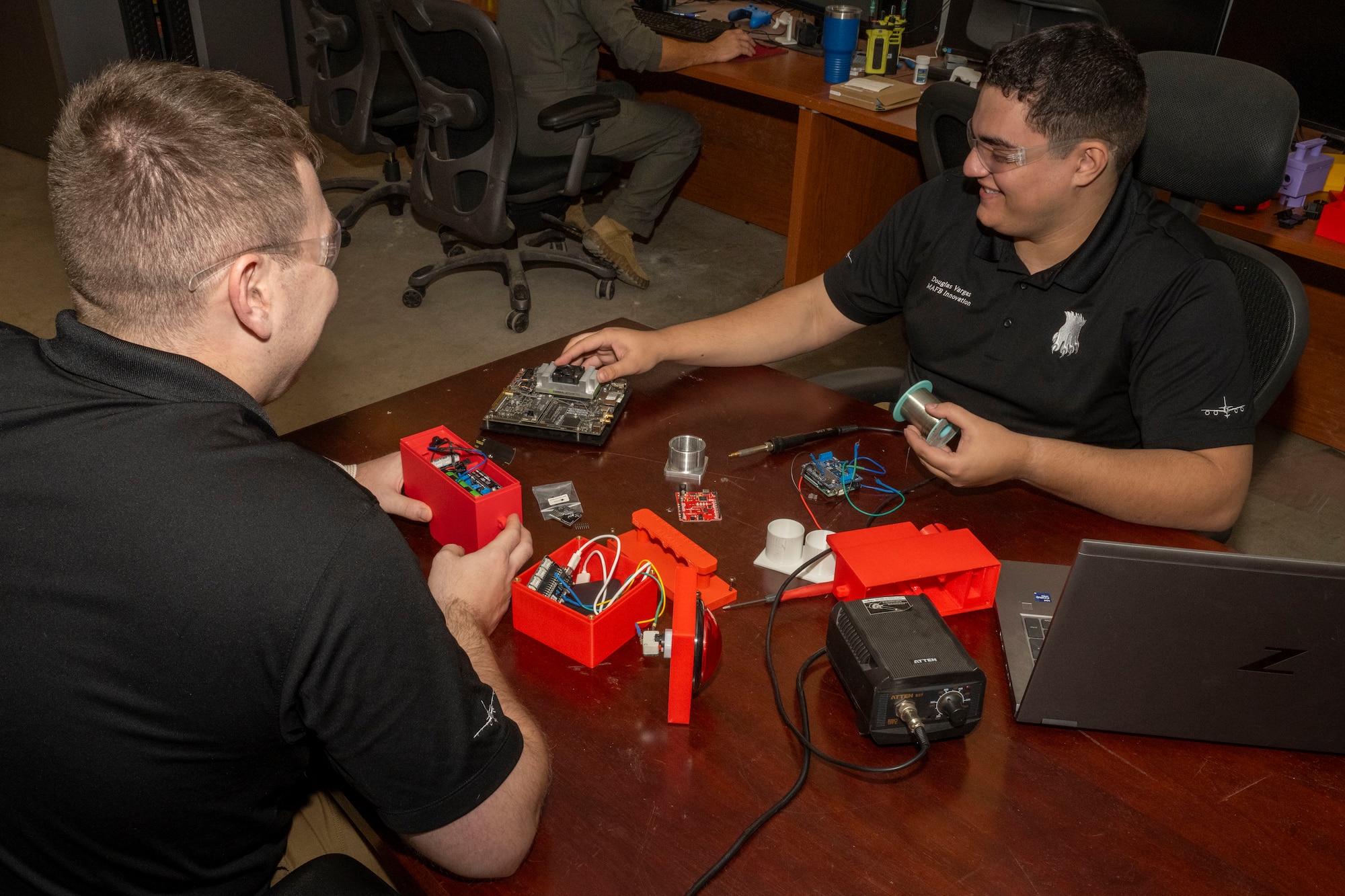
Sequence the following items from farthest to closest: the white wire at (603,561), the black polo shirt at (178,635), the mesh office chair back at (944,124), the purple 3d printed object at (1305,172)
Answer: the purple 3d printed object at (1305,172), the mesh office chair back at (944,124), the white wire at (603,561), the black polo shirt at (178,635)

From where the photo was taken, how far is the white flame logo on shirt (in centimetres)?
159

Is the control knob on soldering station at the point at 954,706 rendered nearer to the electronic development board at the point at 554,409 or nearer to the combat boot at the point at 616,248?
the electronic development board at the point at 554,409

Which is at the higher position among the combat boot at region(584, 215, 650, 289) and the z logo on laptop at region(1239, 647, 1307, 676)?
the z logo on laptop at region(1239, 647, 1307, 676)

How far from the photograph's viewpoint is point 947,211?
1744 millimetres

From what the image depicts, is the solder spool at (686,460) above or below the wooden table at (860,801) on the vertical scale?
above

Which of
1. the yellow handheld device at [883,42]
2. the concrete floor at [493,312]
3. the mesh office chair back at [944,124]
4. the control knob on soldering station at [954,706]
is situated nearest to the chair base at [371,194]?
the concrete floor at [493,312]

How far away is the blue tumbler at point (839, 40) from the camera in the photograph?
10.6 feet

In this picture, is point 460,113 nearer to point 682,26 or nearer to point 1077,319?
point 682,26

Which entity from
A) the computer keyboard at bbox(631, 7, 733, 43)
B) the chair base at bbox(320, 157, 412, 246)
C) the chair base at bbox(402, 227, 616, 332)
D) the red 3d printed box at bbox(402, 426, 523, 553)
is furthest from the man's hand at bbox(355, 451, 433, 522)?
the chair base at bbox(320, 157, 412, 246)

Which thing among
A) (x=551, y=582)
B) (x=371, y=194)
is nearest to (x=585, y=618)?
(x=551, y=582)

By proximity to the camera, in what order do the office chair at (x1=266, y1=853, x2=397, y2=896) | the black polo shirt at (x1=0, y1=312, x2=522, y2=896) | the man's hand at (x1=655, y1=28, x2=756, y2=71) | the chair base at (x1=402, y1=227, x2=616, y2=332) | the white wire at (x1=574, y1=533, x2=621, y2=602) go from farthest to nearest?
1. the chair base at (x1=402, y1=227, x2=616, y2=332)
2. the man's hand at (x1=655, y1=28, x2=756, y2=71)
3. the white wire at (x1=574, y1=533, x2=621, y2=602)
4. the office chair at (x1=266, y1=853, x2=397, y2=896)
5. the black polo shirt at (x1=0, y1=312, x2=522, y2=896)

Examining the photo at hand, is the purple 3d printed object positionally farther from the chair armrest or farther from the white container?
the chair armrest

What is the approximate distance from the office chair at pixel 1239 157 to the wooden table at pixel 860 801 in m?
0.71

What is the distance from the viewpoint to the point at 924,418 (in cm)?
138
